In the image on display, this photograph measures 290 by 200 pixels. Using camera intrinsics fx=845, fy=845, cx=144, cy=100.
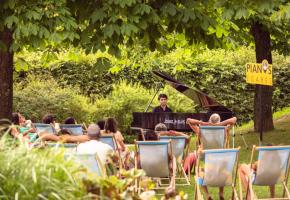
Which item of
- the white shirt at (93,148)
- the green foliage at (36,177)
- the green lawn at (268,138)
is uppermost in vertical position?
the green foliage at (36,177)

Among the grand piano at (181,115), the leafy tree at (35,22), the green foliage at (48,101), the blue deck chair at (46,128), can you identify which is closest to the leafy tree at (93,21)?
the leafy tree at (35,22)

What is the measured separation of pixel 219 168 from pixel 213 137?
4193 millimetres

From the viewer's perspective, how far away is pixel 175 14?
1319 cm

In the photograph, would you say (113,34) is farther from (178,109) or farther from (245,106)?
(245,106)

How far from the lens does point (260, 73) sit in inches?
641

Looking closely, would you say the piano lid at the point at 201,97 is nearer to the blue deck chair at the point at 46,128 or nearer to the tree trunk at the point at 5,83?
the blue deck chair at the point at 46,128

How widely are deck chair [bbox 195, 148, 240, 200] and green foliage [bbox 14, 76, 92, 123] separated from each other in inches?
596

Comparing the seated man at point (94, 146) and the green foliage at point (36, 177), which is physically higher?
the green foliage at point (36, 177)

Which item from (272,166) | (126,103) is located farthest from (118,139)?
(126,103)

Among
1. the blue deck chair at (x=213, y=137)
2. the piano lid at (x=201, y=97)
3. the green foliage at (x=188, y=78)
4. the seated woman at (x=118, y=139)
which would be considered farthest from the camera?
the green foliage at (x=188, y=78)

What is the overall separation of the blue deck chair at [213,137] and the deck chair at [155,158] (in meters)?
2.81

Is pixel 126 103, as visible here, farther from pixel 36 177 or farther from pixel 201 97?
pixel 36 177

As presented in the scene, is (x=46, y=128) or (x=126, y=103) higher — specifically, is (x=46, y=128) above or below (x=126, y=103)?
below

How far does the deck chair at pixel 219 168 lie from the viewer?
10422 millimetres
